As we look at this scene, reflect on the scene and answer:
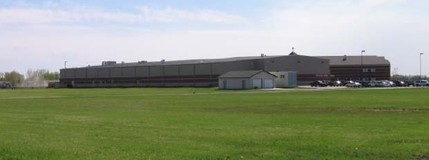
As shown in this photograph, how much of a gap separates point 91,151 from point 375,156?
6.83 metres

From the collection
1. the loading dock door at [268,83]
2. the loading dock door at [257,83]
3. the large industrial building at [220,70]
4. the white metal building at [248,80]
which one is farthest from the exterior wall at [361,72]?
the loading dock door at [257,83]

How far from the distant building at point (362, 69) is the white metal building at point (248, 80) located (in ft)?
179

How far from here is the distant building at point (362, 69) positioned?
18462 cm

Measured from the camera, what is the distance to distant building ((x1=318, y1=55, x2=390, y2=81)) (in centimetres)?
18462

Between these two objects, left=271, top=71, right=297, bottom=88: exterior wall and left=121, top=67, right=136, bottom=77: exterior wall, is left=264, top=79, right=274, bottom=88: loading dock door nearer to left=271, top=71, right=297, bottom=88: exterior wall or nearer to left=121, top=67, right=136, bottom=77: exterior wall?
left=271, top=71, right=297, bottom=88: exterior wall

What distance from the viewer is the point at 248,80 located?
129500mm

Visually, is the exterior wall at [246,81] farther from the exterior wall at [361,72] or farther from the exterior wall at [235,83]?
the exterior wall at [361,72]

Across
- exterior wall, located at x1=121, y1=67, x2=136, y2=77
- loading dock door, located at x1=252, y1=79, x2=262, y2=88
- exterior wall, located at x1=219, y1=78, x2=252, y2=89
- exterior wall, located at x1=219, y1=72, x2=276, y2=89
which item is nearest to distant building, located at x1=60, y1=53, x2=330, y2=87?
exterior wall, located at x1=121, y1=67, x2=136, y2=77

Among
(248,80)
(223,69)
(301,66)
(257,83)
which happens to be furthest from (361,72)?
(248,80)

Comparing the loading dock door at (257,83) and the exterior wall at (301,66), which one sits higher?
the exterior wall at (301,66)

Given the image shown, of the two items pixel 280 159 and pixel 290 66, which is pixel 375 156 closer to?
pixel 280 159

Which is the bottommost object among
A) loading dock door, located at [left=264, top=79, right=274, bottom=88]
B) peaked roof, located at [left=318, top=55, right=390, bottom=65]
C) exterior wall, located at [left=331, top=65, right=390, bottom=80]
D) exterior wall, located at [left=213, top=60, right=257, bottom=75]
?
loading dock door, located at [left=264, top=79, right=274, bottom=88]

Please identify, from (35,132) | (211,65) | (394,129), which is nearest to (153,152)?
(35,132)

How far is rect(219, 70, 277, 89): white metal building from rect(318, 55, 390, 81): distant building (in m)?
54.5
